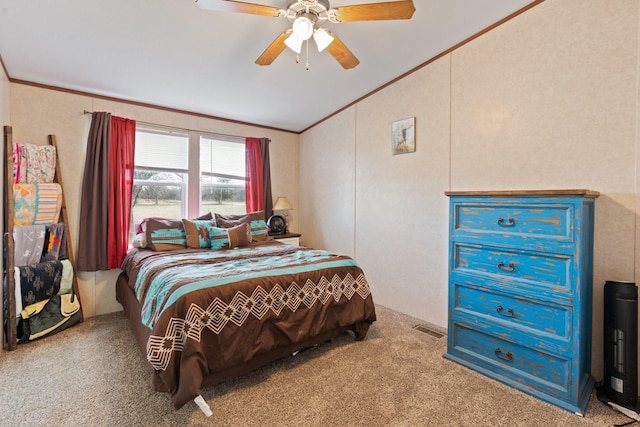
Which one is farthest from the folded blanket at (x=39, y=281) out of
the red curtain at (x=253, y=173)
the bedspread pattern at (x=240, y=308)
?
the red curtain at (x=253, y=173)

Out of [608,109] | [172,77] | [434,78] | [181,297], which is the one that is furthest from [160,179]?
[608,109]

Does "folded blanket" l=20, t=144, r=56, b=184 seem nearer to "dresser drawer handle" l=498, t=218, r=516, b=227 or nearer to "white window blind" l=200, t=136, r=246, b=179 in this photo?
"white window blind" l=200, t=136, r=246, b=179

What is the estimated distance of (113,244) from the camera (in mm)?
3131

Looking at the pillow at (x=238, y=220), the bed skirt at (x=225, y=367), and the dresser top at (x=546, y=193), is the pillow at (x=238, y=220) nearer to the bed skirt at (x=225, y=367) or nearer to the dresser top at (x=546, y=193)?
the bed skirt at (x=225, y=367)

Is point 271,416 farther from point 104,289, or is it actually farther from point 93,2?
point 93,2

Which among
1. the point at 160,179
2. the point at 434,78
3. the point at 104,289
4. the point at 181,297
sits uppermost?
the point at 434,78

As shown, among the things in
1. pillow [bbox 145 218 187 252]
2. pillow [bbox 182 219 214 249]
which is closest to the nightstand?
pillow [bbox 182 219 214 249]

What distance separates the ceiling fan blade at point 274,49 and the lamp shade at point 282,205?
2.38 meters

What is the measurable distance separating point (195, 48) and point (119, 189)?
179 cm

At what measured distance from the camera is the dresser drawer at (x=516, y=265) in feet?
5.75

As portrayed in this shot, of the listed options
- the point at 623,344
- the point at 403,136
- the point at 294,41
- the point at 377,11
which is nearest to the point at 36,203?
the point at 294,41

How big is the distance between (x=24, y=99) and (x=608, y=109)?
4869mm

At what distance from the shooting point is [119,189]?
3.20 meters

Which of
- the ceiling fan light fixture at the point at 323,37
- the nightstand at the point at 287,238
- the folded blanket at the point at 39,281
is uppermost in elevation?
A: the ceiling fan light fixture at the point at 323,37
